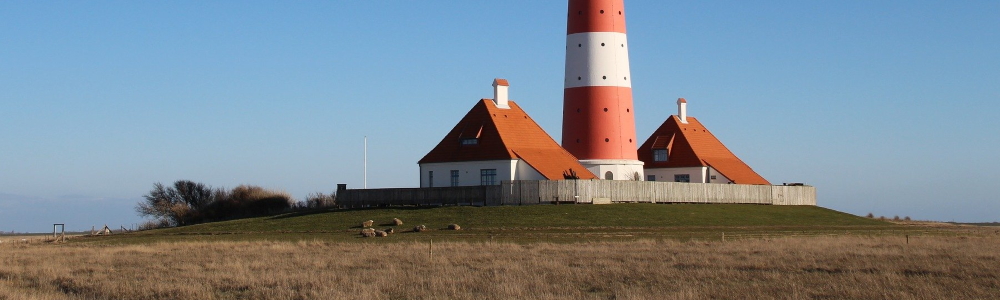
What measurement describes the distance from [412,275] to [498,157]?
108ft

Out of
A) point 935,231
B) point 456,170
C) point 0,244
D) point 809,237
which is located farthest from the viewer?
point 456,170

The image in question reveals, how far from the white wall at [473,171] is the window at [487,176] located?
0.14 metres

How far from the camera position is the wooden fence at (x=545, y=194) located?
184ft

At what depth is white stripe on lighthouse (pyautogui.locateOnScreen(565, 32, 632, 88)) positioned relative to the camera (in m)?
60.1

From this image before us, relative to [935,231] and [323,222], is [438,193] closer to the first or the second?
[323,222]

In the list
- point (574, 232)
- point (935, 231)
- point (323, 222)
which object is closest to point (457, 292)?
point (574, 232)

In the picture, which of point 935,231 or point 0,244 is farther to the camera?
point 935,231

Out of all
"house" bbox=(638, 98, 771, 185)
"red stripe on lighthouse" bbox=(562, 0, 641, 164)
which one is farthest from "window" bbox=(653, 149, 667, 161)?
"red stripe on lighthouse" bbox=(562, 0, 641, 164)

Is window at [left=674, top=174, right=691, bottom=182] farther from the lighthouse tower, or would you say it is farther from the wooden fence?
the lighthouse tower

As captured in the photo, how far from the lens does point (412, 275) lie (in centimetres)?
2675

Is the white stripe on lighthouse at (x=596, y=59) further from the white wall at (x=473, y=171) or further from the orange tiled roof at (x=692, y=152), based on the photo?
the orange tiled roof at (x=692, y=152)

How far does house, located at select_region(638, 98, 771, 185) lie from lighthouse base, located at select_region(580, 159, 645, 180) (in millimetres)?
8872

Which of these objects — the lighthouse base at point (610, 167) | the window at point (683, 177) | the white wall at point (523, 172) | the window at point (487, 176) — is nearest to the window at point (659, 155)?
the window at point (683, 177)

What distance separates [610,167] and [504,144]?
601cm
